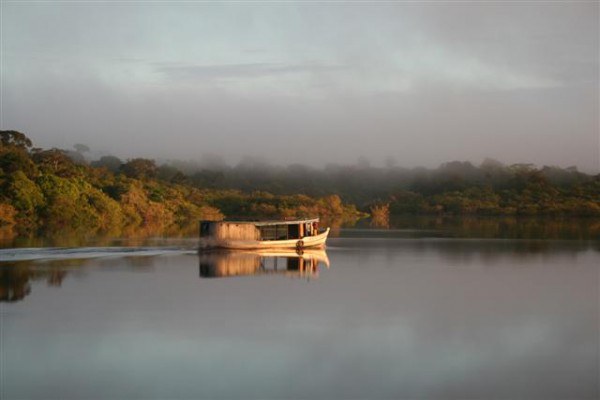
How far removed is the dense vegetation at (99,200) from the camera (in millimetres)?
58688

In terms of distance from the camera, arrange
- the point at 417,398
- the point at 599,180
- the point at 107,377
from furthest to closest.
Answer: the point at 599,180, the point at 107,377, the point at 417,398

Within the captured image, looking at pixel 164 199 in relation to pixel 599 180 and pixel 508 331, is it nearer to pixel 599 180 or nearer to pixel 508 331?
pixel 508 331

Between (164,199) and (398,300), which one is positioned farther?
(164,199)

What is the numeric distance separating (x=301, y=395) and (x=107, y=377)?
362 cm

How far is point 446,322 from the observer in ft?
66.0

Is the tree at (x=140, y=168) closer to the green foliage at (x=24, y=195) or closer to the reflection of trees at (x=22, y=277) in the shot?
the green foliage at (x=24, y=195)

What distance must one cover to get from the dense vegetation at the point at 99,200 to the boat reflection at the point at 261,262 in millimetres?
22373

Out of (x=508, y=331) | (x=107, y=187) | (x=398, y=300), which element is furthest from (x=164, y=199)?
(x=508, y=331)

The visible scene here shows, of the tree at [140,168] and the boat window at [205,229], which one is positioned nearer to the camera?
the boat window at [205,229]

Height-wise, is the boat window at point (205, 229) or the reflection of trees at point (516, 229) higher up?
the boat window at point (205, 229)

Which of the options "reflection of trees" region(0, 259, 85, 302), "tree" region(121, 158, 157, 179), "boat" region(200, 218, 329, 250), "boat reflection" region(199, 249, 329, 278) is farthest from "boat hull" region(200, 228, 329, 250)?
"tree" region(121, 158, 157, 179)

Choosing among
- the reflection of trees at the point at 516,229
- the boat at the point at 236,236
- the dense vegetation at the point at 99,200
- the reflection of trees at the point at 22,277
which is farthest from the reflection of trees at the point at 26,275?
the reflection of trees at the point at 516,229

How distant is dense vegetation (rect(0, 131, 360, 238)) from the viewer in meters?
58.7

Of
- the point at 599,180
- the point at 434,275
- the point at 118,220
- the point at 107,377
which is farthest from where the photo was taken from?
the point at 599,180
